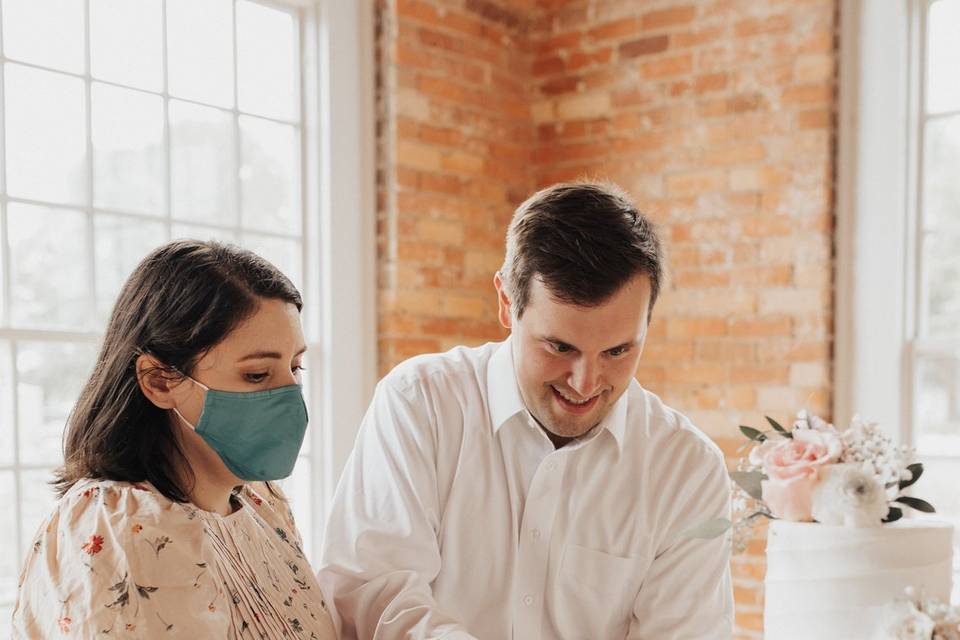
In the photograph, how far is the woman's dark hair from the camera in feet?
4.58

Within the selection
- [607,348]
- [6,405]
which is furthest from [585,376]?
[6,405]

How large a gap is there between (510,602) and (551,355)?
1.49ft

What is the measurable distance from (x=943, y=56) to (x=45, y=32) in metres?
2.66

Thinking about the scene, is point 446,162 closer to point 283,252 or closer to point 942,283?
point 283,252

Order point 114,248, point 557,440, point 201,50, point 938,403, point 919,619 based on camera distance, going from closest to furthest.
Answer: point 919,619 < point 557,440 < point 114,248 < point 201,50 < point 938,403

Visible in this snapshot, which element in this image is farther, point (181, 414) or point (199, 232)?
point (199, 232)

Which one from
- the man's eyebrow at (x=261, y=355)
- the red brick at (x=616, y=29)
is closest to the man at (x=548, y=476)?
the man's eyebrow at (x=261, y=355)

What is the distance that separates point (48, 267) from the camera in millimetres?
2748

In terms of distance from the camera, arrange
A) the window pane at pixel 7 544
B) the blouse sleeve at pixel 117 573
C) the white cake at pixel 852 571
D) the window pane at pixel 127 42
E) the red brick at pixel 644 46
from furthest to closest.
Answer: the red brick at pixel 644 46
the window pane at pixel 127 42
the window pane at pixel 7 544
the white cake at pixel 852 571
the blouse sleeve at pixel 117 573

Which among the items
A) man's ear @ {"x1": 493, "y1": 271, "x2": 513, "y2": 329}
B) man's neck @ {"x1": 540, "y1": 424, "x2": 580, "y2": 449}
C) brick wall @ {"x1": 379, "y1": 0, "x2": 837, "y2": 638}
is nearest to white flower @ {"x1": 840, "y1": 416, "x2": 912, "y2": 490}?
man's neck @ {"x1": 540, "y1": 424, "x2": 580, "y2": 449}

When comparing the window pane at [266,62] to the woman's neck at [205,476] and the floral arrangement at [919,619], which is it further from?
the floral arrangement at [919,619]

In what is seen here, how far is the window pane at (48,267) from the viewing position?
2.68 m

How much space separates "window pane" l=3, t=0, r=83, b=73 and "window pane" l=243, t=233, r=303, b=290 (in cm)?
77

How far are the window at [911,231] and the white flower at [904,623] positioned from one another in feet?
5.68
